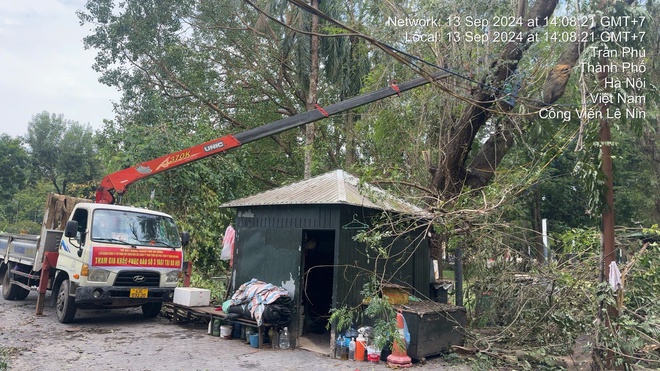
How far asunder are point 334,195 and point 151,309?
5.50m

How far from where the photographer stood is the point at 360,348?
7.24m

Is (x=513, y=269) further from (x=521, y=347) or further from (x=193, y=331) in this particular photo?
(x=193, y=331)

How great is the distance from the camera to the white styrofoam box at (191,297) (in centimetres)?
955

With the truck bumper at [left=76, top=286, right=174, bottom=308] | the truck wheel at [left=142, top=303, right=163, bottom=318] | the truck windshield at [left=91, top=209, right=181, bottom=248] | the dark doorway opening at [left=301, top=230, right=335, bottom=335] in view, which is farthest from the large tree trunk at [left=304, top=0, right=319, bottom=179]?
the truck bumper at [left=76, top=286, right=174, bottom=308]

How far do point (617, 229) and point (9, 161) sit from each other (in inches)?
1648

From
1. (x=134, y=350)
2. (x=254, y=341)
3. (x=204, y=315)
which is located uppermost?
(x=204, y=315)

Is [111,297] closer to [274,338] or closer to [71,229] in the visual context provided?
[71,229]

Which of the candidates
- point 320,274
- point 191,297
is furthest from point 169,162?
point 320,274

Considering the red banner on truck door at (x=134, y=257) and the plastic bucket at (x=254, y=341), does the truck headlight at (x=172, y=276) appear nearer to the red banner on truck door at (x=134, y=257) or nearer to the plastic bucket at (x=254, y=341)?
the red banner on truck door at (x=134, y=257)

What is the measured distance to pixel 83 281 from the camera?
8.56m

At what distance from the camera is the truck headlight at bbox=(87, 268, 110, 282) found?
8.58 meters

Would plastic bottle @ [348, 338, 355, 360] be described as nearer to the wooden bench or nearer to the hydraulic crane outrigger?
the wooden bench

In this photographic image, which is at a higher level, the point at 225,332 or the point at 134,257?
the point at 134,257

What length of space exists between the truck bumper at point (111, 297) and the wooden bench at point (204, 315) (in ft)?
1.78
